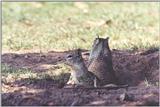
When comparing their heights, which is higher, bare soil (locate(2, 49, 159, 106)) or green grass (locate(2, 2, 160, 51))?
green grass (locate(2, 2, 160, 51))

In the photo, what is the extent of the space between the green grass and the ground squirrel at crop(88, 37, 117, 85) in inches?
59.0

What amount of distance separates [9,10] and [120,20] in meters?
2.64

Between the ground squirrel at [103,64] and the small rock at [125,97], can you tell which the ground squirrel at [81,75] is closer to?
the ground squirrel at [103,64]

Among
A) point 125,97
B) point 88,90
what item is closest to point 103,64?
point 88,90

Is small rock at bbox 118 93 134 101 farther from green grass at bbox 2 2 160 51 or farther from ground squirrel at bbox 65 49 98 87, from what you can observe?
green grass at bbox 2 2 160 51

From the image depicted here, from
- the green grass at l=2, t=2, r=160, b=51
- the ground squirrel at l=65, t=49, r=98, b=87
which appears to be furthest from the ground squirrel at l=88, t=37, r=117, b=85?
the green grass at l=2, t=2, r=160, b=51

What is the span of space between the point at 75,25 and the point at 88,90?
5.18 m

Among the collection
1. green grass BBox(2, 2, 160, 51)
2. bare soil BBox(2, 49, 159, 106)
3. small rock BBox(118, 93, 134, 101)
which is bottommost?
small rock BBox(118, 93, 134, 101)

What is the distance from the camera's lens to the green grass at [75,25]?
9.04 m

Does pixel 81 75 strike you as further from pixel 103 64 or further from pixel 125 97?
pixel 125 97

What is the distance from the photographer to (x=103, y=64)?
6574 millimetres

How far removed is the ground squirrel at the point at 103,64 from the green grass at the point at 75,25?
1.50m

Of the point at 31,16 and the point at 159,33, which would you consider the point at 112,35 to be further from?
the point at 31,16

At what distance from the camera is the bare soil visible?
17.7ft
